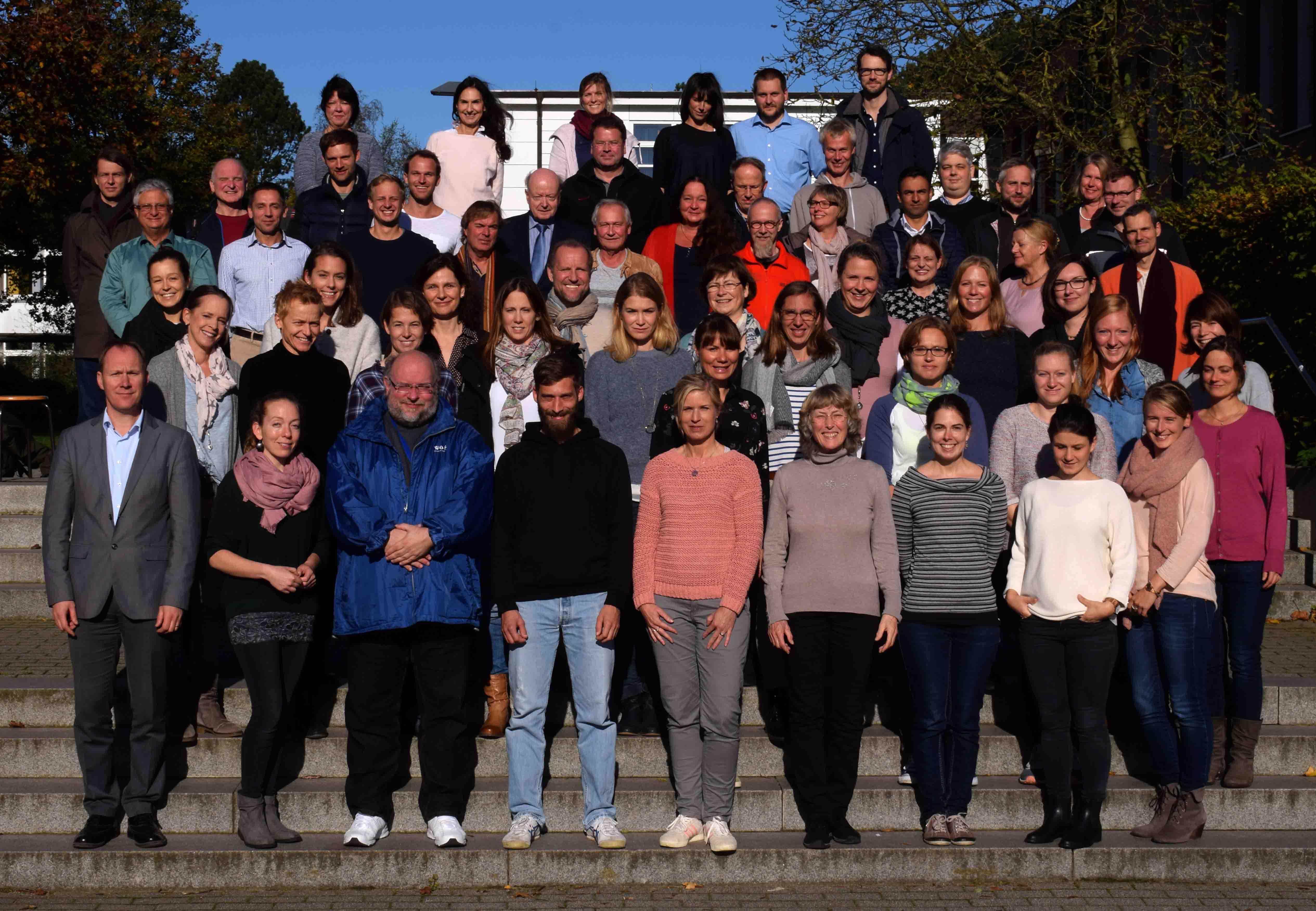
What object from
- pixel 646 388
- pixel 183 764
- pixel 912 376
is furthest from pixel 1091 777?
pixel 183 764

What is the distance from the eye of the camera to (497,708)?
657 cm

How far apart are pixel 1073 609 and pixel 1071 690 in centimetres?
38

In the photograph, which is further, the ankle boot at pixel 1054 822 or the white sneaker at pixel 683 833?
the ankle boot at pixel 1054 822

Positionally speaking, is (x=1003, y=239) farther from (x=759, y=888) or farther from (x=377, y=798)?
(x=377, y=798)

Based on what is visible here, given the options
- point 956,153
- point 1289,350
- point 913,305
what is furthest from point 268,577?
Answer: point 1289,350

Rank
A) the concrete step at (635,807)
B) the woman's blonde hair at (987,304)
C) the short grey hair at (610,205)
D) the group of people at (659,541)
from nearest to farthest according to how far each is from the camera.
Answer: the group of people at (659,541)
the concrete step at (635,807)
the woman's blonde hair at (987,304)
the short grey hair at (610,205)

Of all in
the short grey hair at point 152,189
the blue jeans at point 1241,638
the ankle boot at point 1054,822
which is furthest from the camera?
the short grey hair at point 152,189

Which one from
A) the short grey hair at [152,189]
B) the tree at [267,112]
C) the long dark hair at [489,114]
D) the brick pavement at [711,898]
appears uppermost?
the tree at [267,112]

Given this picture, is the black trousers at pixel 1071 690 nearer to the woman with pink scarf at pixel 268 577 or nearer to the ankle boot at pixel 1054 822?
the ankle boot at pixel 1054 822

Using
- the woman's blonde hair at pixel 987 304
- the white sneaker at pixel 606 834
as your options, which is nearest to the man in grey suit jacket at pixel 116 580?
the white sneaker at pixel 606 834

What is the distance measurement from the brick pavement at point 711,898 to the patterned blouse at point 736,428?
1766 mm

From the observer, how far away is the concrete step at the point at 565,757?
647 centimetres

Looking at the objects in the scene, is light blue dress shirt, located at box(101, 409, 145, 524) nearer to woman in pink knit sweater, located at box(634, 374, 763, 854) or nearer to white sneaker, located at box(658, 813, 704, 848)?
woman in pink knit sweater, located at box(634, 374, 763, 854)

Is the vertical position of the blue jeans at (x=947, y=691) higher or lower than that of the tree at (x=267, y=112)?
lower
